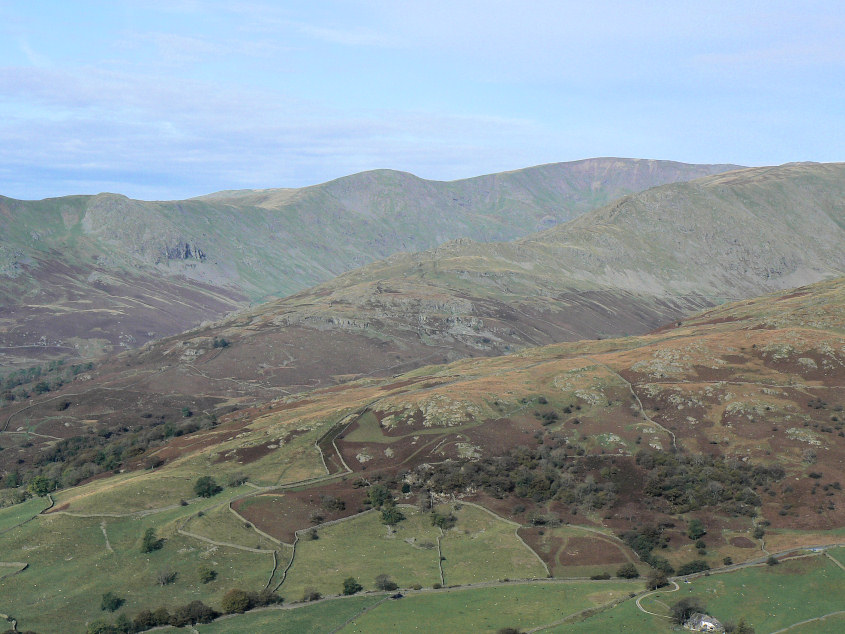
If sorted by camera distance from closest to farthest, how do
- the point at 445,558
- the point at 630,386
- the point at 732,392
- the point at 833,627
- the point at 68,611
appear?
1. the point at 833,627
2. the point at 68,611
3. the point at 445,558
4. the point at 732,392
5. the point at 630,386

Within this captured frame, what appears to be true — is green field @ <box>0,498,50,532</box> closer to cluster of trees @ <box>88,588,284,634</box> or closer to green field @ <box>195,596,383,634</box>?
cluster of trees @ <box>88,588,284,634</box>

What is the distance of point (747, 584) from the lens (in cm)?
10981

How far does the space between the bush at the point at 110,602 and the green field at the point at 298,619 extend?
48.3ft

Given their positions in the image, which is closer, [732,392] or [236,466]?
[236,466]

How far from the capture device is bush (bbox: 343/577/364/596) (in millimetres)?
115000

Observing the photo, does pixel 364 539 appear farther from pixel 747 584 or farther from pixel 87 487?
pixel 87 487

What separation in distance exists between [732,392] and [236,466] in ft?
406

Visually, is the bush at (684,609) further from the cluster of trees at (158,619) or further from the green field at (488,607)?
the cluster of trees at (158,619)

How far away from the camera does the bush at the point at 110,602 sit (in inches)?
4345

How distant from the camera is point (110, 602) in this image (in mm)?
110812

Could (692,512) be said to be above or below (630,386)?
below

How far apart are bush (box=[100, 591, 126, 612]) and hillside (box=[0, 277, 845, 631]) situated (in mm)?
1536

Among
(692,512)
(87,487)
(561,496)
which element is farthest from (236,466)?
(692,512)

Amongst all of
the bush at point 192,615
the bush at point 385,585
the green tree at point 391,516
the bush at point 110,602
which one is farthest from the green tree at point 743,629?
the bush at point 110,602
